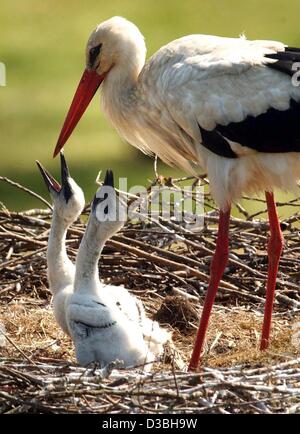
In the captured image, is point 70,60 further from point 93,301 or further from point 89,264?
point 93,301

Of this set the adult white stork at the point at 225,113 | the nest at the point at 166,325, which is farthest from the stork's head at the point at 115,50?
the nest at the point at 166,325

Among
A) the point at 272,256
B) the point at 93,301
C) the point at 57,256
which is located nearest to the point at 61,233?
the point at 57,256

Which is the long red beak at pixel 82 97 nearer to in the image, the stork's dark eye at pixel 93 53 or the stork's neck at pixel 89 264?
the stork's dark eye at pixel 93 53

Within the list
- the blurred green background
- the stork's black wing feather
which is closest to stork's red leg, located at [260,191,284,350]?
the stork's black wing feather

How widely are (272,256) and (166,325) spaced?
623 mm

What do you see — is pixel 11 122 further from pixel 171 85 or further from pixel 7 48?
pixel 171 85

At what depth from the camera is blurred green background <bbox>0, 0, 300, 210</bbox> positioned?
13.7 metres

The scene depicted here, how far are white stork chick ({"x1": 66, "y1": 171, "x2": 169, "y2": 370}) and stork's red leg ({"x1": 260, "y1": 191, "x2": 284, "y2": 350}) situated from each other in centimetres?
57

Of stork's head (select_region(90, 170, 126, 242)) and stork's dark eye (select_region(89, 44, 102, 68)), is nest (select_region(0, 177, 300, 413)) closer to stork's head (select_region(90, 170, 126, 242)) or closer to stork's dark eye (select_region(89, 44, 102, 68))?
stork's head (select_region(90, 170, 126, 242))

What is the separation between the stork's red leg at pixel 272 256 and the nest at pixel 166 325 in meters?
0.11

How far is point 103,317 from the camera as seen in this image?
616 centimetres

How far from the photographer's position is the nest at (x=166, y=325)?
5.56 metres
